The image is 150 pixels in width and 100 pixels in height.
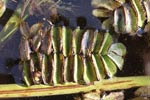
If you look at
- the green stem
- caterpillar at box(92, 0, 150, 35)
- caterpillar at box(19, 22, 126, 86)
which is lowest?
the green stem

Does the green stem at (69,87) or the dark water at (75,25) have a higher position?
the dark water at (75,25)

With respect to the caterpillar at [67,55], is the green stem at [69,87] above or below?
below

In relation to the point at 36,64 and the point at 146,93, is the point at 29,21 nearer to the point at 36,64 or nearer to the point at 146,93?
the point at 36,64

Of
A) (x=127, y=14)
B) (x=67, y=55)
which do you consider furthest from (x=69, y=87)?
(x=127, y=14)

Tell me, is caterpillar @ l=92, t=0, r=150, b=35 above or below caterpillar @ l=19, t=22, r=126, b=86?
above

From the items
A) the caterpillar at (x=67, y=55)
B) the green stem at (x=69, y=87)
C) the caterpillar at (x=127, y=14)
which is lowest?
the green stem at (x=69, y=87)
